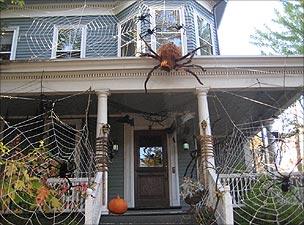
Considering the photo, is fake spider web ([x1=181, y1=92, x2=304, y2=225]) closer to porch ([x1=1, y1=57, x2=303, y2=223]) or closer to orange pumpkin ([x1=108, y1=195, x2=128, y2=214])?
porch ([x1=1, y1=57, x2=303, y2=223])

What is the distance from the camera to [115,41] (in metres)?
12.1

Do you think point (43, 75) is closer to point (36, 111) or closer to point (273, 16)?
point (36, 111)

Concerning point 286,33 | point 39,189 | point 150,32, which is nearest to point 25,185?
point 39,189

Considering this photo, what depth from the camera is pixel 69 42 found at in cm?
1221

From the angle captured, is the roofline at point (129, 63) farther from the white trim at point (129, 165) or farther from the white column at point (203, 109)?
the white trim at point (129, 165)

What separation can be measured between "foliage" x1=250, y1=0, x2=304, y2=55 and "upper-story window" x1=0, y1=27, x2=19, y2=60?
1039 cm

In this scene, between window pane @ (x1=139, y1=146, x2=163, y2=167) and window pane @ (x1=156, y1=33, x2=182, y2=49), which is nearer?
window pane @ (x1=139, y1=146, x2=163, y2=167)

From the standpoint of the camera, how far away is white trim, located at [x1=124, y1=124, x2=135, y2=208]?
994 centimetres

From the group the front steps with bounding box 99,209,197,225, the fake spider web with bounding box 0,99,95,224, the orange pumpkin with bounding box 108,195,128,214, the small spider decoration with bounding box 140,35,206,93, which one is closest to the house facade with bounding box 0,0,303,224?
the small spider decoration with bounding box 140,35,206,93

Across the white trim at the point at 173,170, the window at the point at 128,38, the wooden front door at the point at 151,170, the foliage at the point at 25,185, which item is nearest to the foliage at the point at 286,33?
the window at the point at 128,38

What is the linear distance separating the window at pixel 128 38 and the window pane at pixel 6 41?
352cm

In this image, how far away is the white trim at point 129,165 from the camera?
9.94 meters

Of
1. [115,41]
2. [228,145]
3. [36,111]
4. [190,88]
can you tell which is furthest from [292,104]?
[36,111]

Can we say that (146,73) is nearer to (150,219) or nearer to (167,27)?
(150,219)
